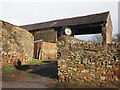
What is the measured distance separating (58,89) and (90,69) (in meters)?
1.89

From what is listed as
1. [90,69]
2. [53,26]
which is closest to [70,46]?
[90,69]

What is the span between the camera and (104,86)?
496cm

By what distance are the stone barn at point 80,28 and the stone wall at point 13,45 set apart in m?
9.20

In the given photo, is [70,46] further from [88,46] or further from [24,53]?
[24,53]

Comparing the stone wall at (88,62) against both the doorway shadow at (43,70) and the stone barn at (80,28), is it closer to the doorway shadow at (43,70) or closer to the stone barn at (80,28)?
the doorway shadow at (43,70)

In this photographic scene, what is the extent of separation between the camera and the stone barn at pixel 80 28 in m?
15.8

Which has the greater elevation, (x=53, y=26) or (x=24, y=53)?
(x=53, y=26)

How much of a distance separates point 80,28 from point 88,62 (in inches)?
519

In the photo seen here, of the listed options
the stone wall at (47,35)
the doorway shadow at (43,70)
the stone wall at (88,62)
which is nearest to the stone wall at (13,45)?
the doorway shadow at (43,70)

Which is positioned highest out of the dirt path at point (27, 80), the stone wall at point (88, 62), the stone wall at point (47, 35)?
the stone wall at point (47, 35)

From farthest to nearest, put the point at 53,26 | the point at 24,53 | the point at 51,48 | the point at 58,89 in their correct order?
1. the point at 53,26
2. the point at 51,48
3. the point at 24,53
4. the point at 58,89

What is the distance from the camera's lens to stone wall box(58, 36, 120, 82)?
5.07 m

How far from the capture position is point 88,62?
538 cm

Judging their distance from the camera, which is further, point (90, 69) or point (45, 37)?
point (45, 37)
